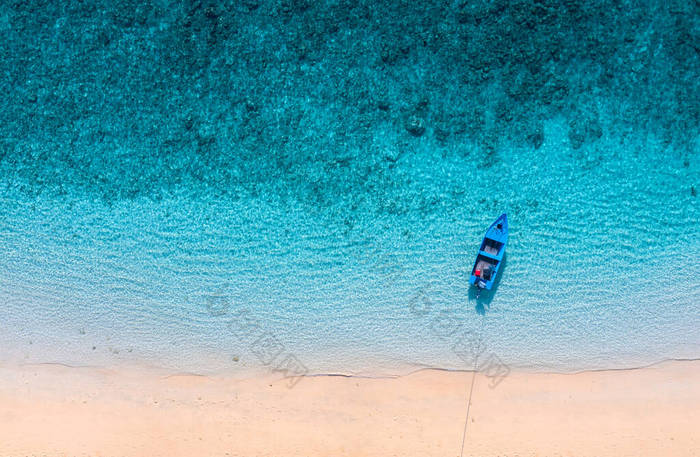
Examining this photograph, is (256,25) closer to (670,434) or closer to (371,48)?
(371,48)

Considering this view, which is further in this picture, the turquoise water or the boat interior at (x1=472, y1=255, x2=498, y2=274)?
the turquoise water

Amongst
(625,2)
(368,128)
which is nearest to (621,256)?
(625,2)

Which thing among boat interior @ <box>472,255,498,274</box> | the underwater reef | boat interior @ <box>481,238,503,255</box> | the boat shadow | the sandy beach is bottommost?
the sandy beach

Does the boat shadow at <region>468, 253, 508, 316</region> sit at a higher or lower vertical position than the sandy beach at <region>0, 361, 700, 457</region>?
higher

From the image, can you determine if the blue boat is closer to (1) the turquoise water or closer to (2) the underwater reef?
(1) the turquoise water

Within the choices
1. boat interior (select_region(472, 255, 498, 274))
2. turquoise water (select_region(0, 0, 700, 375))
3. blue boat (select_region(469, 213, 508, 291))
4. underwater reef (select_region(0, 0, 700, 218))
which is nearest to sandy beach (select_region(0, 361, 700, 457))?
turquoise water (select_region(0, 0, 700, 375))

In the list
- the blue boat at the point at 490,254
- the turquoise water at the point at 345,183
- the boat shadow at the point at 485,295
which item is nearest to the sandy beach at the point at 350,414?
the turquoise water at the point at 345,183

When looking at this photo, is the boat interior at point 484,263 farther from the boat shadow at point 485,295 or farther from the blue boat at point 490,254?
the boat shadow at point 485,295

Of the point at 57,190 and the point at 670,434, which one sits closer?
the point at 670,434
